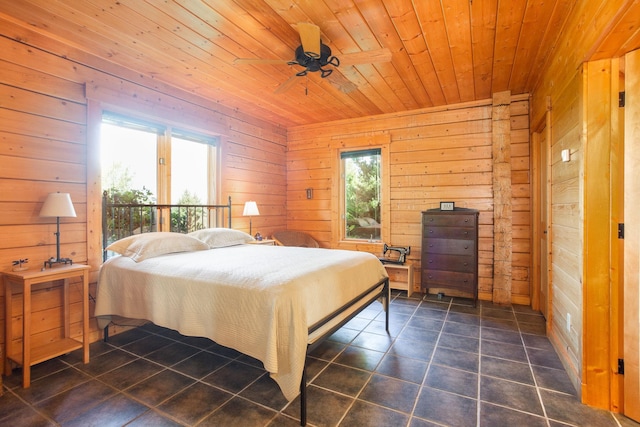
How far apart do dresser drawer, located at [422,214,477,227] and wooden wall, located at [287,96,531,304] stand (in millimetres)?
384

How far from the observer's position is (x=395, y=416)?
1840mm

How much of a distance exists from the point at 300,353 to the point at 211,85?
318 centimetres

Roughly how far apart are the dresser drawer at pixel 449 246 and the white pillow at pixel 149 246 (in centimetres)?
294

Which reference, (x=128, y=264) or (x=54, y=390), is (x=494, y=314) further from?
(x=54, y=390)

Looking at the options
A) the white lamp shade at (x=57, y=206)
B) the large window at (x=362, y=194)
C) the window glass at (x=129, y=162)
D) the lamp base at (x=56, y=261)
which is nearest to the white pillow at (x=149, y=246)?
the lamp base at (x=56, y=261)

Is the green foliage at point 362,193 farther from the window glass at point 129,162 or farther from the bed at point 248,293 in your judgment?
the window glass at point 129,162

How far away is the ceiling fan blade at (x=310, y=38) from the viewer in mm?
2152

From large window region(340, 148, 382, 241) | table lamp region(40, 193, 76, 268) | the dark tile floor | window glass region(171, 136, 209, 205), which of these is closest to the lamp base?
table lamp region(40, 193, 76, 268)

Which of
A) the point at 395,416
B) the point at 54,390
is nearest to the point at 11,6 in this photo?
the point at 54,390

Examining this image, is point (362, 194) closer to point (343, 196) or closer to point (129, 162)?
point (343, 196)

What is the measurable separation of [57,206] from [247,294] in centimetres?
178

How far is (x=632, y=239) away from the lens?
1810 millimetres

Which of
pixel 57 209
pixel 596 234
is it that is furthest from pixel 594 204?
pixel 57 209

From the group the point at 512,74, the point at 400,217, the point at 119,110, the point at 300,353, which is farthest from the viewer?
the point at 400,217
